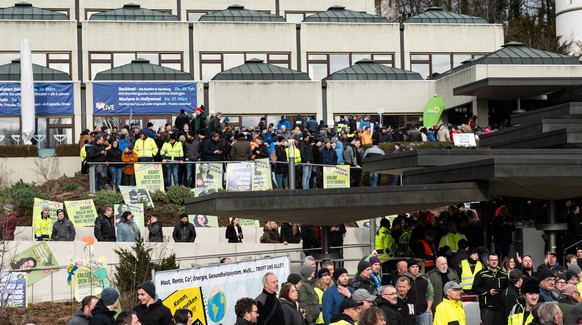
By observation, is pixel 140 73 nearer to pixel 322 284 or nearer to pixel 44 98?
pixel 44 98

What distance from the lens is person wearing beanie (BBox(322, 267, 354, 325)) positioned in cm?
1590

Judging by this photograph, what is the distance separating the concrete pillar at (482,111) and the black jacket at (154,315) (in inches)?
1375

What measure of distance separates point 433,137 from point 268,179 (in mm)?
10239

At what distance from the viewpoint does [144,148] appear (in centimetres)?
3278

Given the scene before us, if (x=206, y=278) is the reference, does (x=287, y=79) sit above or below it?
above

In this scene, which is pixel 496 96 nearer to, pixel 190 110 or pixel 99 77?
pixel 190 110

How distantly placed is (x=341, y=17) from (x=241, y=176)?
25683mm

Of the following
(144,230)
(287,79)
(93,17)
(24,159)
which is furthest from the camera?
(93,17)

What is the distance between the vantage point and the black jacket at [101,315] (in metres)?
13.6

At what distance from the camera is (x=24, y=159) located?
119 ft

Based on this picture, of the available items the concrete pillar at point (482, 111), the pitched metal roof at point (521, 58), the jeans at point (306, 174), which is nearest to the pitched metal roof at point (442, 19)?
the pitched metal roof at point (521, 58)

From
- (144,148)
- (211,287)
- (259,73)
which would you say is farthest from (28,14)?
(211,287)

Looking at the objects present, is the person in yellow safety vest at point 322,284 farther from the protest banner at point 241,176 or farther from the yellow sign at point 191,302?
the protest banner at point 241,176

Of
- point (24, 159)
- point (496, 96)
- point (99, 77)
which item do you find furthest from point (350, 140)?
point (99, 77)
